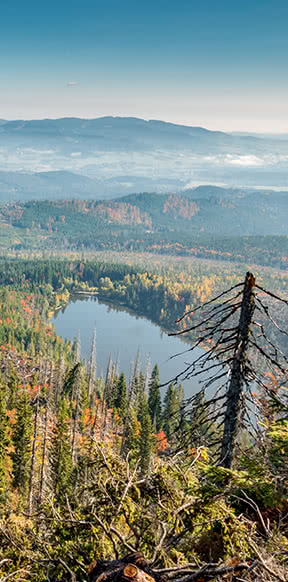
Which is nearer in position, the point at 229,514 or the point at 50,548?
the point at 229,514

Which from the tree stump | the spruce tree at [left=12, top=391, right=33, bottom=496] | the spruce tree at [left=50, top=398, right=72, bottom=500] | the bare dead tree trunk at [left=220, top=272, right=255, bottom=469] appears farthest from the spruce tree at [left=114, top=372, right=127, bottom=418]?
the tree stump

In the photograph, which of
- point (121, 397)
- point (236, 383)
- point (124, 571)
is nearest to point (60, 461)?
point (121, 397)

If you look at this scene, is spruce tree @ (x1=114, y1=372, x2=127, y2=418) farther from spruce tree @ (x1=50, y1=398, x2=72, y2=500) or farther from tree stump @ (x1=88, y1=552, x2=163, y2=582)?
tree stump @ (x1=88, y1=552, x2=163, y2=582)

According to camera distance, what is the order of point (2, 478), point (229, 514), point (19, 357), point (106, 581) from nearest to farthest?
point (106, 581) → point (229, 514) → point (2, 478) → point (19, 357)

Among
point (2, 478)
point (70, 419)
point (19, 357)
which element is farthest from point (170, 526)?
point (19, 357)

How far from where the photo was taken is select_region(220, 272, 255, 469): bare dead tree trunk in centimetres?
1230

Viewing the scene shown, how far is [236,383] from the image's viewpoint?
41.1 feet

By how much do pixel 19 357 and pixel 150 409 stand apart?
40.6 meters

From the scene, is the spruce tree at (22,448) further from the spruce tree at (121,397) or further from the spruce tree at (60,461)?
the spruce tree at (121,397)

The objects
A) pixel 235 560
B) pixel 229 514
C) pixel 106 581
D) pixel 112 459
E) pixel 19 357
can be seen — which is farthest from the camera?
pixel 19 357

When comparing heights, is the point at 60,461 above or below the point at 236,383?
below

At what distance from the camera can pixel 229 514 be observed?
362 inches

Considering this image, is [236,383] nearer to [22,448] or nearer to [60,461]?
[60,461]

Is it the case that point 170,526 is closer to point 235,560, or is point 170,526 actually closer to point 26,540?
point 235,560
